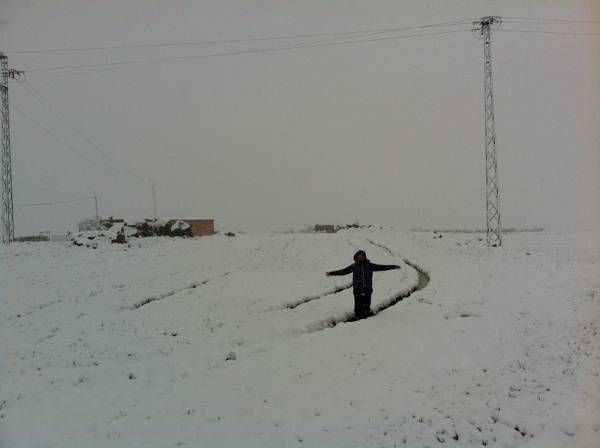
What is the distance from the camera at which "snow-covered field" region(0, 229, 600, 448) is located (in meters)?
7.70

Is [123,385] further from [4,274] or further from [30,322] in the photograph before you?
[4,274]

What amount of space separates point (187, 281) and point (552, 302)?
50.8ft

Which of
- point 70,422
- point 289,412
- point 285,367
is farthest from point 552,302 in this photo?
point 70,422

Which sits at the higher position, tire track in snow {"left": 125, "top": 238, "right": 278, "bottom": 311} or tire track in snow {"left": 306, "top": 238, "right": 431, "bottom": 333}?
tire track in snow {"left": 125, "top": 238, "right": 278, "bottom": 311}

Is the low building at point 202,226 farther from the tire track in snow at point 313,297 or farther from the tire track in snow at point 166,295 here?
the tire track in snow at point 313,297

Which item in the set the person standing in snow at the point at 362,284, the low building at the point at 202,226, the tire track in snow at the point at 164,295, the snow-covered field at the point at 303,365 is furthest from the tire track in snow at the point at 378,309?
the low building at the point at 202,226

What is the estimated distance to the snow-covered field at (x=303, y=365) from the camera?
7695 mm

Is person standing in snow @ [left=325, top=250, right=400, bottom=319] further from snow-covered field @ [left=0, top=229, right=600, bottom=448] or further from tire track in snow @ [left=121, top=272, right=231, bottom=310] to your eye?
tire track in snow @ [left=121, top=272, right=231, bottom=310]

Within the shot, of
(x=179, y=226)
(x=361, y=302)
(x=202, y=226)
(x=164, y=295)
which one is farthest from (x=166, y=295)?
(x=202, y=226)

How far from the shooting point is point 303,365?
419 inches

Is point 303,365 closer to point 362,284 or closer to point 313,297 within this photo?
point 362,284

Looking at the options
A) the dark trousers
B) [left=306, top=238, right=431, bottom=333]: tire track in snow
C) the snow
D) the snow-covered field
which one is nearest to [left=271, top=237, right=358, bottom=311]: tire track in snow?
the snow-covered field

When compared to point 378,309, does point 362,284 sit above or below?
above

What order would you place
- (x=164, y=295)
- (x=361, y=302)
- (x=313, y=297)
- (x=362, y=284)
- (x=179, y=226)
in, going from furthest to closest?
(x=179, y=226) < (x=164, y=295) < (x=313, y=297) < (x=361, y=302) < (x=362, y=284)
